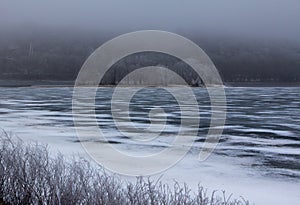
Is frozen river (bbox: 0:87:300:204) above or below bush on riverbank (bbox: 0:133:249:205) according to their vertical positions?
below

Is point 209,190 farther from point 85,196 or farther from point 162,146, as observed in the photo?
point 162,146

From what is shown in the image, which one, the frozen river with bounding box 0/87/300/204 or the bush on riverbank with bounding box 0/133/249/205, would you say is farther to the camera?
the frozen river with bounding box 0/87/300/204

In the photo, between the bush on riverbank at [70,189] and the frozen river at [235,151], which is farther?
the frozen river at [235,151]

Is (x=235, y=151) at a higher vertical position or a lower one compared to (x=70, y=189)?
lower

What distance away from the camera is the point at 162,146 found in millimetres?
15438

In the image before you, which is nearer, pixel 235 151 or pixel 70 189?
pixel 70 189

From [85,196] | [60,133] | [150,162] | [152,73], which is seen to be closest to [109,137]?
[60,133]

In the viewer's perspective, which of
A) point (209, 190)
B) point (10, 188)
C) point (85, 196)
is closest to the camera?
point (85, 196)

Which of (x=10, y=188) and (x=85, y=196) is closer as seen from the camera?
(x=85, y=196)

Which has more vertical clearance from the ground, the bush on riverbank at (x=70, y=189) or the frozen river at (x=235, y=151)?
the bush on riverbank at (x=70, y=189)

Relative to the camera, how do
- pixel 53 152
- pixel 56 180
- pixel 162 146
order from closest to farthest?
pixel 56 180 → pixel 53 152 → pixel 162 146

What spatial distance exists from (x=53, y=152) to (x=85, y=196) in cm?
723

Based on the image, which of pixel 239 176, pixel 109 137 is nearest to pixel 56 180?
pixel 239 176

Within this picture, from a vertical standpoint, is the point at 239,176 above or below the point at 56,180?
below
